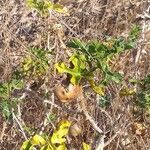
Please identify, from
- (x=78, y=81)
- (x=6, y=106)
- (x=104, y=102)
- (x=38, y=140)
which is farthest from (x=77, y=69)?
(x=104, y=102)

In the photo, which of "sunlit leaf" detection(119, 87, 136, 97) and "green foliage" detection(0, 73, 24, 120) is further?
"sunlit leaf" detection(119, 87, 136, 97)

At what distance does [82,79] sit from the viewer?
54.2 inches

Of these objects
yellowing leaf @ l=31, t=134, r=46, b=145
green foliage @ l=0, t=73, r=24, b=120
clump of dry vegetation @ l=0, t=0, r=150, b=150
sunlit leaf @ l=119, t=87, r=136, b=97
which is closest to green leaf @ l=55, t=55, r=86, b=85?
clump of dry vegetation @ l=0, t=0, r=150, b=150

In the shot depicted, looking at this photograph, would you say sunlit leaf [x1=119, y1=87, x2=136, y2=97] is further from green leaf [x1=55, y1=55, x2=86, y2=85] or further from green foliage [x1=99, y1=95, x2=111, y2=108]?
green leaf [x1=55, y1=55, x2=86, y2=85]

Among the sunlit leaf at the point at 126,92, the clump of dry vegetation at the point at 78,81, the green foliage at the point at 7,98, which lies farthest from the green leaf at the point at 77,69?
the sunlit leaf at the point at 126,92

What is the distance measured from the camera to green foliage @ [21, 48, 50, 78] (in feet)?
6.84

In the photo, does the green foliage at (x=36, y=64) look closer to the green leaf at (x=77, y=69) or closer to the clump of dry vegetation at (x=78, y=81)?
the clump of dry vegetation at (x=78, y=81)

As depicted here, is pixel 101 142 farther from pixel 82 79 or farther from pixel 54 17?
pixel 54 17

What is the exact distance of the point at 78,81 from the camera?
1.33 meters

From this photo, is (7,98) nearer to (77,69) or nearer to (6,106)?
(6,106)

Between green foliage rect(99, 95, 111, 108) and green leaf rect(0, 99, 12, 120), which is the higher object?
green leaf rect(0, 99, 12, 120)

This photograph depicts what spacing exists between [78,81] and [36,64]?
0.84 m

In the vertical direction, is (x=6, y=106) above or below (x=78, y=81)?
below

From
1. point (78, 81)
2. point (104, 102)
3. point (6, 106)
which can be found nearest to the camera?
point (78, 81)
